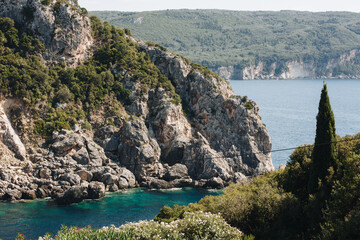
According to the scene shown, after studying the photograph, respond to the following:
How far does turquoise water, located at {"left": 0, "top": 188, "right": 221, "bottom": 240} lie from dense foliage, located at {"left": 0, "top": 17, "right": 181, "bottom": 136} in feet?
45.3

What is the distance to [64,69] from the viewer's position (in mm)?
72250

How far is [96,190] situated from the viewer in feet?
189

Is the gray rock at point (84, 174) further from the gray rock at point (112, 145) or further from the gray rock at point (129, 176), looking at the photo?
the gray rock at point (112, 145)

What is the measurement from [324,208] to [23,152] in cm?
4530

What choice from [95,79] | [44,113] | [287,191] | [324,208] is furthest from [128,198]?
[324,208]

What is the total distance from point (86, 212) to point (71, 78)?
2721cm

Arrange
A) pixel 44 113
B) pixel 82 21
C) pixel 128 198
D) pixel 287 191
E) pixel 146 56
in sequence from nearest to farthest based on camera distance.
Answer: pixel 287 191 → pixel 128 198 → pixel 44 113 → pixel 82 21 → pixel 146 56

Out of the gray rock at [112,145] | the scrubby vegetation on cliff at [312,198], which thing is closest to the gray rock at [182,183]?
the gray rock at [112,145]

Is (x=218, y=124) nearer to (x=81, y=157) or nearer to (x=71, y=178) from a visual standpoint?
(x=81, y=157)

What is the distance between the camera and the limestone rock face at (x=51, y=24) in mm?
71750

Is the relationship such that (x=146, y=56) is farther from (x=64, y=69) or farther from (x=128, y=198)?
(x=128, y=198)

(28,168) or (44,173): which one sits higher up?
(28,168)

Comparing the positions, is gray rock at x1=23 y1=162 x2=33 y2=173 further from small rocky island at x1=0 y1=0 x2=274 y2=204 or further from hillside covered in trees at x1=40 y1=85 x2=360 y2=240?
hillside covered in trees at x1=40 y1=85 x2=360 y2=240

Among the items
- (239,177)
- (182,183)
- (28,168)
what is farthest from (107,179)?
(239,177)
